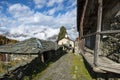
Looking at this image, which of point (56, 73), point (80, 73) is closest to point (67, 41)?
point (56, 73)

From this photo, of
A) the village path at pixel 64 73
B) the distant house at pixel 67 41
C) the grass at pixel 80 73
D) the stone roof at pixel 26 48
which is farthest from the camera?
the distant house at pixel 67 41

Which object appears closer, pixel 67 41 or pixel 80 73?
pixel 80 73

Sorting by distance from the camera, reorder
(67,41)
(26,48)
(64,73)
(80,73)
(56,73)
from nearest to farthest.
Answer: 1. (80,73)
2. (64,73)
3. (56,73)
4. (26,48)
5. (67,41)

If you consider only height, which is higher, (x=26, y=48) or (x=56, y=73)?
(x=26, y=48)

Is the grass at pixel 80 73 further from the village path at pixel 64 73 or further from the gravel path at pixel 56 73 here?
the gravel path at pixel 56 73

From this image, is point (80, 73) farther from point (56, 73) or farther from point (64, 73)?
point (56, 73)

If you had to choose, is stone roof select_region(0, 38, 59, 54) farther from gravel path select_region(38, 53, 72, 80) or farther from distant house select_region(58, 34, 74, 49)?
distant house select_region(58, 34, 74, 49)

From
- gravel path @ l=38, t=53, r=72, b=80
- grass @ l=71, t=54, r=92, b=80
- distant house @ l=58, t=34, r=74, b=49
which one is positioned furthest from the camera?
distant house @ l=58, t=34, r=74, b=49

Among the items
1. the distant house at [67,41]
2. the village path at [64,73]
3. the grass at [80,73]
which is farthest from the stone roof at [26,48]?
the distant house at [67,41]

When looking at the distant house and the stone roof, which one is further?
the distant house

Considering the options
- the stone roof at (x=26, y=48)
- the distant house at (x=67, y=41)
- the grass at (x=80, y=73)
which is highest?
the distant house at (x=67, y=41)

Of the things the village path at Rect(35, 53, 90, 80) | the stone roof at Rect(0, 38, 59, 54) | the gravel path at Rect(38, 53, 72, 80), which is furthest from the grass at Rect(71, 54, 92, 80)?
the stone roof at Rect(0, 38, 59, 54)

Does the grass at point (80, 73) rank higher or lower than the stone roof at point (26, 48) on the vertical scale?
lower

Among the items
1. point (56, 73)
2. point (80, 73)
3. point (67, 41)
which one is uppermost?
point (67, 41)
